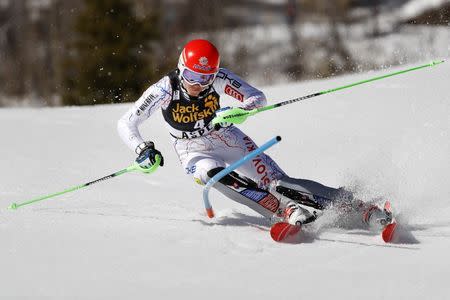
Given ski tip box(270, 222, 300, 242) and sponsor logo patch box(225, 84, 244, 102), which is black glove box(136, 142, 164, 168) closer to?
sponsor logo patch box(225, 84, 244, 102)

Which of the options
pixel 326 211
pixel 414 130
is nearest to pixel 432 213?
pixel 326 211

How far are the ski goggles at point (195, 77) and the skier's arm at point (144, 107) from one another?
16cm

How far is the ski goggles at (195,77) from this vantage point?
483 centimetres

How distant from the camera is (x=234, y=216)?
207 inches

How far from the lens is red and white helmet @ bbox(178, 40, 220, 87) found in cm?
478

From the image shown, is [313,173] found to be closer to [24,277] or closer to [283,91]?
[283,91]

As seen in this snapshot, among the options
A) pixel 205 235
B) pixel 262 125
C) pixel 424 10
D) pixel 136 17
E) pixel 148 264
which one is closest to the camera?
pixel 148 264

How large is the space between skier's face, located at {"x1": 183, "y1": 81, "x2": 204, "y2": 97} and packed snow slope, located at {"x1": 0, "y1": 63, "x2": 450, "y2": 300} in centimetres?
98

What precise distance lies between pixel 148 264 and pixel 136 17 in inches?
839

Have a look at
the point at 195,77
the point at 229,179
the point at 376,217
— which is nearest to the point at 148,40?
the point at 195,77

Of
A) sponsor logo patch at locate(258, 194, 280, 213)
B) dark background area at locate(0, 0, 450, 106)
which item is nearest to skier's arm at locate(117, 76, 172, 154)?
sponsor logo patch at locate(258, 194, 280, 213)

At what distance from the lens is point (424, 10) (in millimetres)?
35656

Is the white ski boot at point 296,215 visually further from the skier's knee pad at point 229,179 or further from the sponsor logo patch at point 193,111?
the sponsor logo patch at point 193,111

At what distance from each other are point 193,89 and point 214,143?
0.50 m
